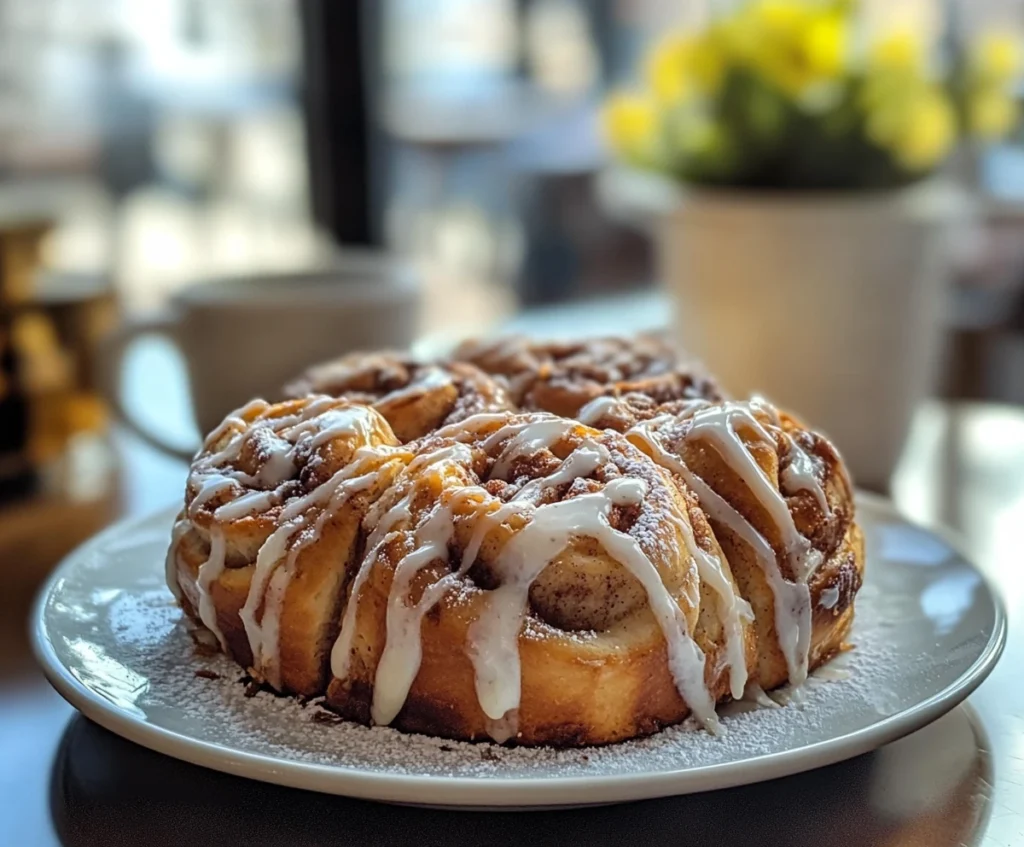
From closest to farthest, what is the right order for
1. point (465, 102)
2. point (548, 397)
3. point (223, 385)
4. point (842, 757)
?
point (842, 757) → point (548, 397) → point (223, 385) → point (465, 102)

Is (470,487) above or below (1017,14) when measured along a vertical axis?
below

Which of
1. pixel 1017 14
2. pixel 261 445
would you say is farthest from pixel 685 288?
pixel 1017 14

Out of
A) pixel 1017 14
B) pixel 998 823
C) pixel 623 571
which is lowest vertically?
pixel 998 823

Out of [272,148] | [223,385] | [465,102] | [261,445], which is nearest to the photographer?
[261,445]

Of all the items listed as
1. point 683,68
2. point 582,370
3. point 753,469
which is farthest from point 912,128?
point 753,469

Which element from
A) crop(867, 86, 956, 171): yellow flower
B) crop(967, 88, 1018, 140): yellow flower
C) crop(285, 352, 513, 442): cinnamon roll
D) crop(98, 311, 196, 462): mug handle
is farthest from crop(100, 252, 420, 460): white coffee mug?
crop(967, 88, 1018, 140): yellow flower

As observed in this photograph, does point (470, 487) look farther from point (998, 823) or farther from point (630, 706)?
point (998, 823)

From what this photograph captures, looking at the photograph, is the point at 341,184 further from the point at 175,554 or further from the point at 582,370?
the point at 175,554
